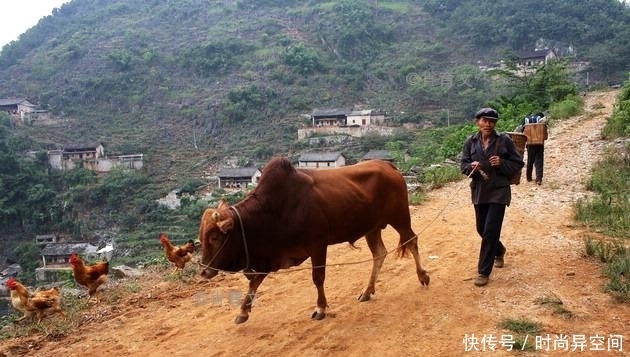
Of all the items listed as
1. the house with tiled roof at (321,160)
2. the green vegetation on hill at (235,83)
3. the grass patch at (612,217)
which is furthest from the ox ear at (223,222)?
the house with tiled roof at (321,160)

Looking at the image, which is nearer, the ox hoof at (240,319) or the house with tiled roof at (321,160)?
the ox hoof at (240,319)

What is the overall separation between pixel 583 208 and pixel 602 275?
2906 millimetres

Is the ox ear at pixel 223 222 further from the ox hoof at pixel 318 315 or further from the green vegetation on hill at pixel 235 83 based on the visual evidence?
the green vegetation on hill at pixel 235 83

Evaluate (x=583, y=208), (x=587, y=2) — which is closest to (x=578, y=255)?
(x=583, y=208)

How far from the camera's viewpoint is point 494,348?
156 inches

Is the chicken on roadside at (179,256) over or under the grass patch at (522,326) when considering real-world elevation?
under

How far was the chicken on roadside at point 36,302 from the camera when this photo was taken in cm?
571

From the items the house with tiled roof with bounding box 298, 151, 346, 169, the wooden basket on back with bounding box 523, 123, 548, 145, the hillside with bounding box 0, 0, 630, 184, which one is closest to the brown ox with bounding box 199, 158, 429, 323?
the wooden basket on back with bounding box 523, 123, 548, 145

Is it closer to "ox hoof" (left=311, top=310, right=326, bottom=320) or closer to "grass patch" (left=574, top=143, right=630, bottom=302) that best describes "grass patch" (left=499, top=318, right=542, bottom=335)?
"grass patch" (left=574, top=143, right=630, bottom=302)

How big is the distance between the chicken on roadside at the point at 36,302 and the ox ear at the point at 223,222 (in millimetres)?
2723

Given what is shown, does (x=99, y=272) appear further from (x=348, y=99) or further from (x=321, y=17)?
(x=321, y=17)

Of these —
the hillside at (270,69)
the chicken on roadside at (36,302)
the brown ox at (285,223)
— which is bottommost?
the chicken on roadside at (36,302)

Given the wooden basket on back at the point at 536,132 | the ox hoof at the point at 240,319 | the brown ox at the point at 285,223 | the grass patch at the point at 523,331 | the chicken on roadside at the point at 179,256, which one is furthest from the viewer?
the wooden basket on back at the point at 536,132

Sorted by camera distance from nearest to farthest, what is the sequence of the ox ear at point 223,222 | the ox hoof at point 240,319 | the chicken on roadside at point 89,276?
the ox ear at point 223,222 → the ox hoof at point 240,319 → the chicken on roadside at point 89,276
